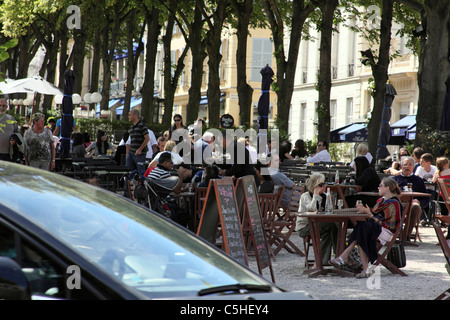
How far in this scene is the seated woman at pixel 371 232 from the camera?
9828 millimetres

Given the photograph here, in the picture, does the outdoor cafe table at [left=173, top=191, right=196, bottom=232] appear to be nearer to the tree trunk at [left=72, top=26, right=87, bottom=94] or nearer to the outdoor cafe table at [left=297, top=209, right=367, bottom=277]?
the outdoor cafe table at [left=297, top=209, right=367, bottom=277]

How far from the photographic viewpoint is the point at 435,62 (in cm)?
2080

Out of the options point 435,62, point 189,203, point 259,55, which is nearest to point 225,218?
point 189,203

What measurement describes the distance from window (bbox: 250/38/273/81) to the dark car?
2177 inches

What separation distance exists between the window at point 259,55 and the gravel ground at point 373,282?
156 ft

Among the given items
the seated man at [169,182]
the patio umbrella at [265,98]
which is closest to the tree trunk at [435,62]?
the patio umbrella at [265,98]

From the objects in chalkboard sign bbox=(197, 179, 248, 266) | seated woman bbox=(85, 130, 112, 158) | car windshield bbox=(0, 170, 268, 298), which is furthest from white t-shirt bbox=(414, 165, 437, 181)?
car windshield bbox=(0, 170, 268, 298)

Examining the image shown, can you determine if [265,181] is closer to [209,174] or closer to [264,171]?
[264,171]

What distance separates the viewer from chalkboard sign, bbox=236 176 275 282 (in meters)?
9.12

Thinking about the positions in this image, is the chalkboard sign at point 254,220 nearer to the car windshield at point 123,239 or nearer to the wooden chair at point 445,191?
the wooden chair at point 445,191
